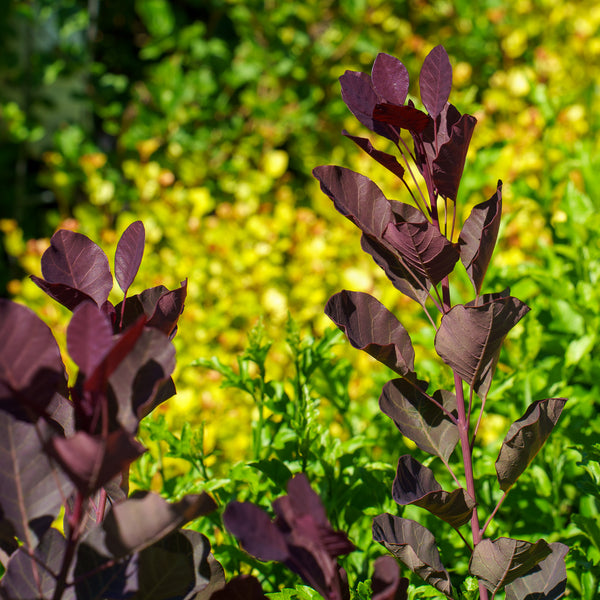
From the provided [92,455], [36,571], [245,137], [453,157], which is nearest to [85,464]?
[92,455]

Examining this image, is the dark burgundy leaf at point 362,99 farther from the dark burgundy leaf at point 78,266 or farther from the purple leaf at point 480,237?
the dark burgundy leaf at point 78,266

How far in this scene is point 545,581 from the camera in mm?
705

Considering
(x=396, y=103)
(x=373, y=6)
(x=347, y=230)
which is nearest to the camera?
(x=396, y=103)

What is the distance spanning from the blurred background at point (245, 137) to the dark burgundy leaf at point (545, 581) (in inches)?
35.7

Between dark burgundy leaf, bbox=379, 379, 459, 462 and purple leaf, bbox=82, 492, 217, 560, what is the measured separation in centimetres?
30

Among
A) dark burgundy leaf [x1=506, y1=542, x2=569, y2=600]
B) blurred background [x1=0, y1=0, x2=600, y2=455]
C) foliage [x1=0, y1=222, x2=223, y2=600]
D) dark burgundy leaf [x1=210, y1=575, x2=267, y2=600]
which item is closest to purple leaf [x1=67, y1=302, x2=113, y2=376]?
foliage [x1=0, y1=222, x2=223, y2=600]

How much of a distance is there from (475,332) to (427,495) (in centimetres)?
17

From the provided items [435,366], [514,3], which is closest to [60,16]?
[514,3]

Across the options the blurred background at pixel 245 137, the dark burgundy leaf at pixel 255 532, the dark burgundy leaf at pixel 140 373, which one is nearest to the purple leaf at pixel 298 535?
the dark burgundy leaf at pixel 255 532

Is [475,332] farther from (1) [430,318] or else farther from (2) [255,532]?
(2) [255,532]

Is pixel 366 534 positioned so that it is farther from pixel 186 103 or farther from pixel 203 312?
pixel 186 103

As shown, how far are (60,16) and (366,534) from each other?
114 inches

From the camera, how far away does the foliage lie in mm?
497

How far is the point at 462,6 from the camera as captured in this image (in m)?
3.26
